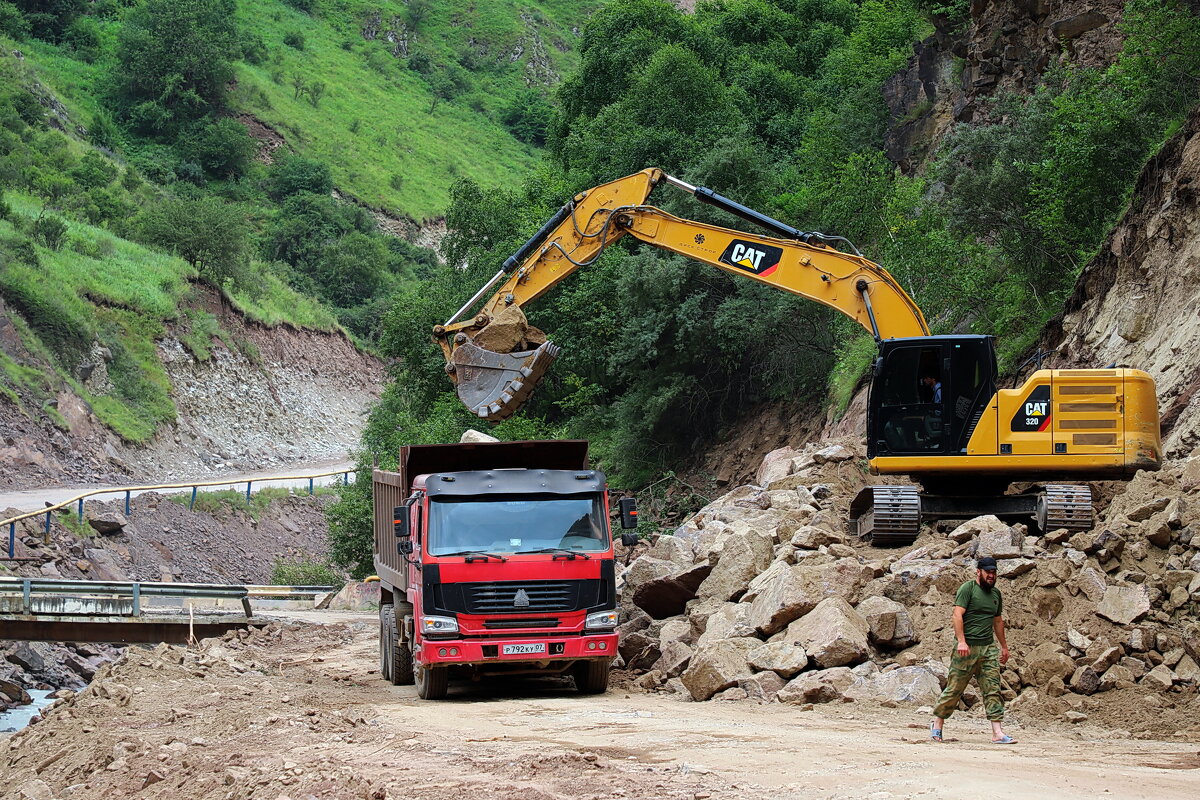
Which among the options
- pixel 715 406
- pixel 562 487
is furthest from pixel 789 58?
pixel 562 487

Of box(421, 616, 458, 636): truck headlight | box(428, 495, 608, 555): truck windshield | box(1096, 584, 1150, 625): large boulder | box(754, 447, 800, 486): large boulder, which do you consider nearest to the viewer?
box(1096, 584, 1150, 625): large boulder

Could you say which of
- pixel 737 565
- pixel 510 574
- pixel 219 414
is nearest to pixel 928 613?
pixel 737 565

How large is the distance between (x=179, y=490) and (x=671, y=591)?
29283mm

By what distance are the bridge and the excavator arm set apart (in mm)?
8921

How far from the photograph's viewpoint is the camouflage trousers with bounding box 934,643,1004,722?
33.1 ft

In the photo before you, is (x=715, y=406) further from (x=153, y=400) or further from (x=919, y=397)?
(x=153, y=400)

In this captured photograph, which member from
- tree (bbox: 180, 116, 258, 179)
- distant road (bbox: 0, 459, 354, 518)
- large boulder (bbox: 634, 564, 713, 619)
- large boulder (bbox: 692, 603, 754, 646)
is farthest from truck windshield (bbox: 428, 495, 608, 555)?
tree (bbox: 180, 116, 258, 179)

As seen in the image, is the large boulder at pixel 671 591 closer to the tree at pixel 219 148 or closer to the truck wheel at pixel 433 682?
the truck wheel at pixel 433 682

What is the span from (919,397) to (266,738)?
8.98 metres

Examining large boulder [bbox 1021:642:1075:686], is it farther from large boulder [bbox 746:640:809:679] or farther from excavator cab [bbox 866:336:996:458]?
excavator cab [bbox 866:336:996:458]

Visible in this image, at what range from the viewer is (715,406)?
32.5m

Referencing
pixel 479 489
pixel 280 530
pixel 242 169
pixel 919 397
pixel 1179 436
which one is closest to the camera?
pixel 479 489

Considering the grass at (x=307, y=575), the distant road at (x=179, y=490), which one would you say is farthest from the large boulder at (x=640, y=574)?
the grass at (x=307, y=575)

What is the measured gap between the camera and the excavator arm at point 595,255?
56.0 ft
